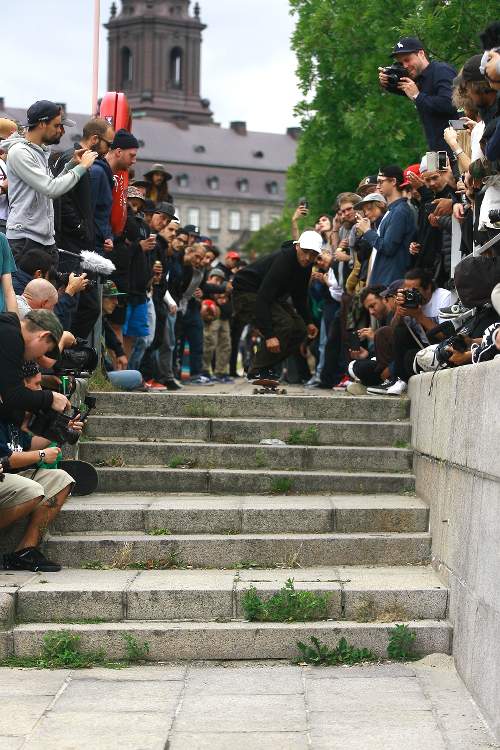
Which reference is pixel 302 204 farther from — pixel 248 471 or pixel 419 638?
pixel 419 638

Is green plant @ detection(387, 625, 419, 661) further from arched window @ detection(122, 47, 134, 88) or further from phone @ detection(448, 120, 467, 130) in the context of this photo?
arched window @ detection(122, 47, 134, 88)

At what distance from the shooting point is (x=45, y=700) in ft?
22.0

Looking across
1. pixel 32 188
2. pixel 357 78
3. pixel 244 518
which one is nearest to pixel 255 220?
pixel 357 78

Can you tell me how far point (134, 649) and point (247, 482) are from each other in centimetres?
247

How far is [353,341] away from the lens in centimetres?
1358

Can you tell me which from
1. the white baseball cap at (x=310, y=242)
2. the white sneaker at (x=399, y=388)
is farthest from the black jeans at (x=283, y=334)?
the white sneaker at (x=399, y=388)

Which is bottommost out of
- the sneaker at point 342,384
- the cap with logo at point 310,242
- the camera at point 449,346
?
the sneaker at point 342,384

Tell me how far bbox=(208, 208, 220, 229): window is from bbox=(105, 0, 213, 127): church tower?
58.2 feet

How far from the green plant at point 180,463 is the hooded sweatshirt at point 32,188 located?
5.83ft

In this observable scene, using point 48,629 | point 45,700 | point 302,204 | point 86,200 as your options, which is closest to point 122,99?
point 302,204

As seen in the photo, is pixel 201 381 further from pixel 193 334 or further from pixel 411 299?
pixel 411 299

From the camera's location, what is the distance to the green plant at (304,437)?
→ 10469 millimetres

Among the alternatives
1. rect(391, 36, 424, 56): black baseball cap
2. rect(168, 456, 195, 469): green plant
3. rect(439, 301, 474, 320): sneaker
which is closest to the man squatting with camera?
rect(168, 456, 195, 469): green plant

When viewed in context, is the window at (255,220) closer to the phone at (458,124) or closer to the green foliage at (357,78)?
the green foliage at (357,78)
